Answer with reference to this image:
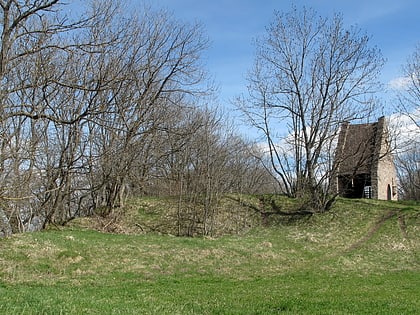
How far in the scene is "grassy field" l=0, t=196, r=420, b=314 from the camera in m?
8.62

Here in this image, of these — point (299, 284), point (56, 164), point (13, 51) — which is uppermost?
point (13, 51)

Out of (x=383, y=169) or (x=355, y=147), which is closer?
(x=355, y=147)

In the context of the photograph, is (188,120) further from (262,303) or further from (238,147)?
(262,303)

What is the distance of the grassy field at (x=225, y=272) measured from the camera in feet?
28.3

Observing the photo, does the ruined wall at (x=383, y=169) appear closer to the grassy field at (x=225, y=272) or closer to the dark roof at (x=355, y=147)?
the dark roof at (x=355, y=147)

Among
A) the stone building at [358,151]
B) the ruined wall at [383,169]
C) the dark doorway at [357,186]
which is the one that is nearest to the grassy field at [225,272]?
the stone building at [358,151]

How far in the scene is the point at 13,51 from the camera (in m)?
13.0

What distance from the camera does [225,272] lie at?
15867 mm

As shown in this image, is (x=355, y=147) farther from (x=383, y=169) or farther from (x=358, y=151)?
(x=383, y=169)

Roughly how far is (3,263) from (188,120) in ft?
53.3

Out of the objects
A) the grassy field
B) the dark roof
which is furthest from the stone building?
the grassy field

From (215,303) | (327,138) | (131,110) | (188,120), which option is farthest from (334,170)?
(215,303)

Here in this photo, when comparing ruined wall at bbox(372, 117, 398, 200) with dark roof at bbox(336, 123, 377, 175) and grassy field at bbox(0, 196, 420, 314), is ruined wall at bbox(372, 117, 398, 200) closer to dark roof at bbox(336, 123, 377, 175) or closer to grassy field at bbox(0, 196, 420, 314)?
dark roof at bbox(336, 123, 377, 175)

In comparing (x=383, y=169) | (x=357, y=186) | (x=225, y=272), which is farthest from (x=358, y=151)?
(x=225, y=272)
